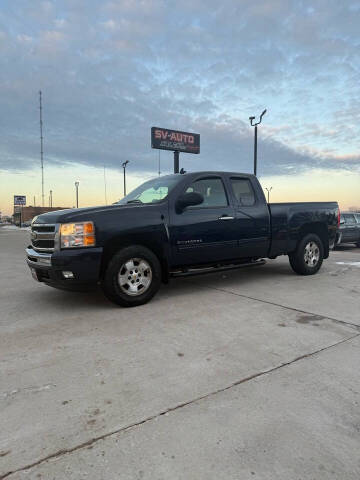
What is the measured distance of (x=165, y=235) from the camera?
4.89 m

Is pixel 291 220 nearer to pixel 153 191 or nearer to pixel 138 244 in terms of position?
pixel 153 191

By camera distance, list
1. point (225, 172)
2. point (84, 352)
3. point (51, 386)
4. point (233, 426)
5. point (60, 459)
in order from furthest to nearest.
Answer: point (225, 172) → point (84, 352) → point (51, 386) → point (233, 426) → point (60, 459)

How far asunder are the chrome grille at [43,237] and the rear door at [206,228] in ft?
5.28

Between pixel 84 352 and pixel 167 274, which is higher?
pixel 167 274

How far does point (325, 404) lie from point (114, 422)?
4.61 ft

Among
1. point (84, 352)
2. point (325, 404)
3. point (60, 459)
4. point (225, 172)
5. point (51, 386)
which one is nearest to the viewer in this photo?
point (60, 459)

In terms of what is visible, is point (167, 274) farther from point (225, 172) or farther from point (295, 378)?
point (295, 378)

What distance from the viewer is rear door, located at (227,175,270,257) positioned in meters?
5.73

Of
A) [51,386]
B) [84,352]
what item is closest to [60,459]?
[51,386]

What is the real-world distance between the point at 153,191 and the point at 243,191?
1623mm

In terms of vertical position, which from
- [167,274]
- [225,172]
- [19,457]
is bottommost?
[19,457]

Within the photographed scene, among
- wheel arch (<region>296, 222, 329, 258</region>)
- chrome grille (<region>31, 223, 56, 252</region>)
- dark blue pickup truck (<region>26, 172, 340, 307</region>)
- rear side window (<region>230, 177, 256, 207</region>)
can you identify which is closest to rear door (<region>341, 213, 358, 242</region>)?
wheel arch (<region>296, 222, 329, 258</region>)

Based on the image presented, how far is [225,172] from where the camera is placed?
5879mm

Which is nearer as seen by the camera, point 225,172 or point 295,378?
point 295,378
